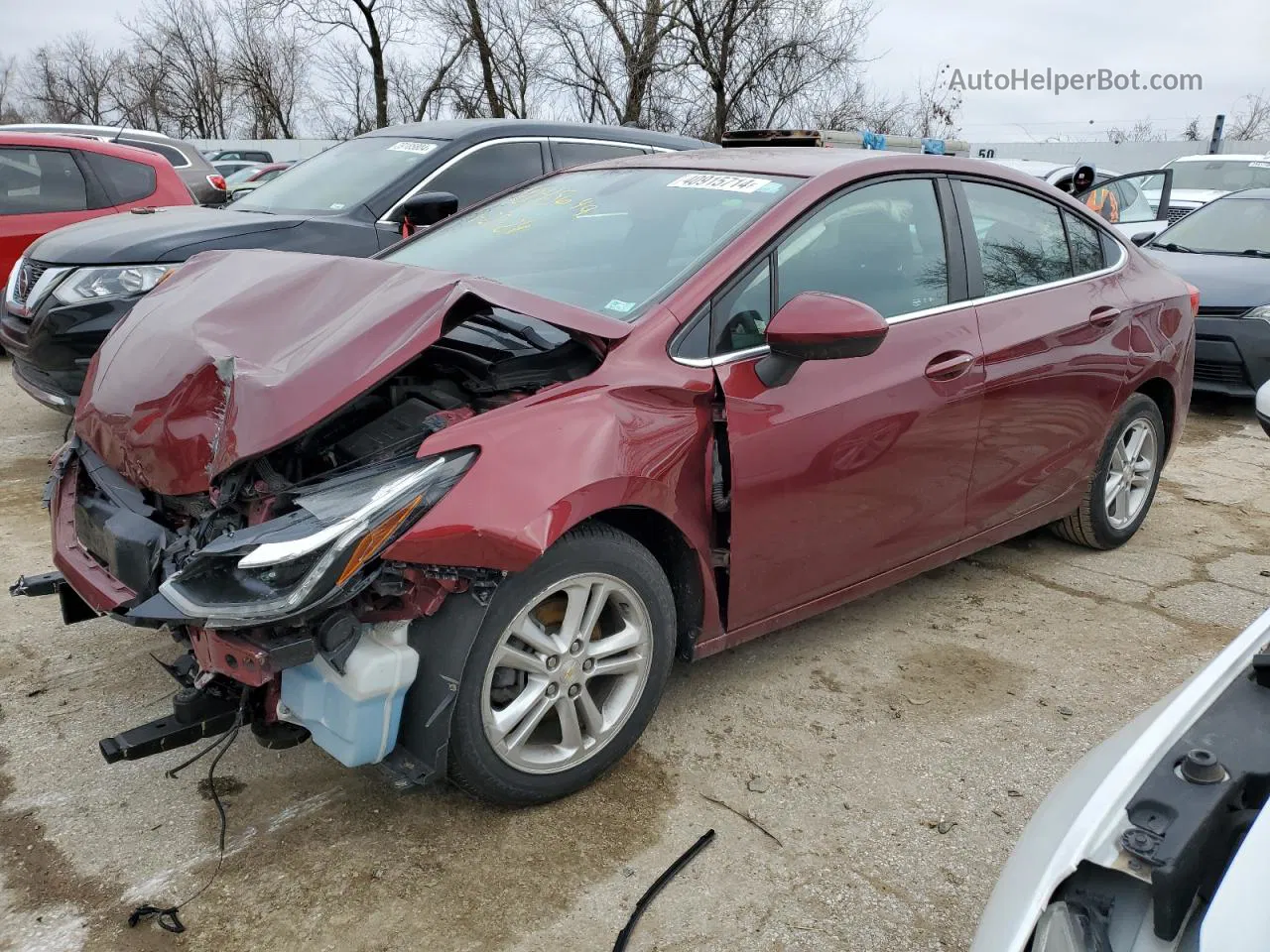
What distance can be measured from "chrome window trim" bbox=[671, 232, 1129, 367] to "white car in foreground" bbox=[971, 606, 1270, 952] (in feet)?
4.64

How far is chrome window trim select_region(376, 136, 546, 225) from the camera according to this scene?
18.2 ft

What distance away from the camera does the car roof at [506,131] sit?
5.91 m

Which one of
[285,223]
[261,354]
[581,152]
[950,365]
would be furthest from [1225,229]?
[261,354]

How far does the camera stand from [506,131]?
5980mm

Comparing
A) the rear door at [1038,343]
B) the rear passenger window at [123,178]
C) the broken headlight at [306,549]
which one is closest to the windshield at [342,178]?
the rear passenger window at [123,178]

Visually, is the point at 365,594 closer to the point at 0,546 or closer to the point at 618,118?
the point at 0,546

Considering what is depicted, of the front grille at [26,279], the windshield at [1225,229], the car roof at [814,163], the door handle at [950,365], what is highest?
the car roof at [814,163]

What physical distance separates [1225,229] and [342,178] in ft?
21.9

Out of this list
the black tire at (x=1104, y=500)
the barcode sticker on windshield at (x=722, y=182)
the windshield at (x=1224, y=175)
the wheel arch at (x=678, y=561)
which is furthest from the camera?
the windshield at (x=1224, y=175)

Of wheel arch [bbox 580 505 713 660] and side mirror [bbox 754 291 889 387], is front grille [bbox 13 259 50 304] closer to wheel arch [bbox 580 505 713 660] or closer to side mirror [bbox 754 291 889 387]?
wheel arch [bbox 580 505 713 660]

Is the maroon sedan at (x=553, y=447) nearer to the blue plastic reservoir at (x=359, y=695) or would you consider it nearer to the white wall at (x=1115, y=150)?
the blue plastic reservoir at (x=359, y=695)

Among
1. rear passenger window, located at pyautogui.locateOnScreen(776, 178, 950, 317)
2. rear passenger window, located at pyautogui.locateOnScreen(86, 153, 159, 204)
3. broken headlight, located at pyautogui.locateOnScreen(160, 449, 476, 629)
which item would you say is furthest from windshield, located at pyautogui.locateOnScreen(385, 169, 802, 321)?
rear passenger window, located at pyautogui.locateOnScreen(86, 153, 159, 204)

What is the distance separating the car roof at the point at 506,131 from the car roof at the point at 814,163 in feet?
7.51

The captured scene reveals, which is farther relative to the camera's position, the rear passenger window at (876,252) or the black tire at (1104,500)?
the black tire at (1104,500)
